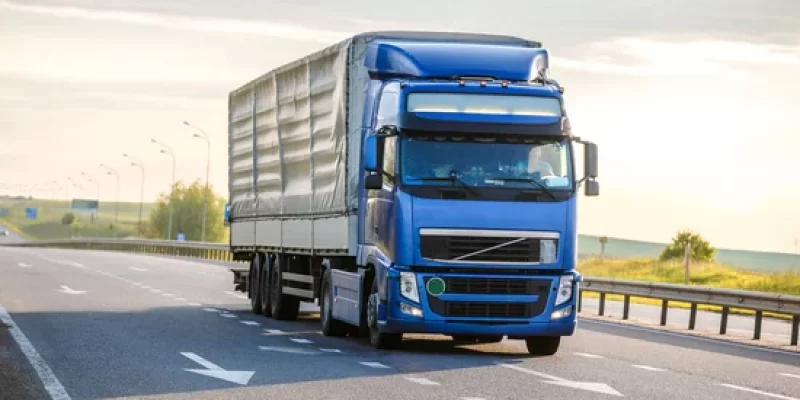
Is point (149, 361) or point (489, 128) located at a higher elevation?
point (489, 128)

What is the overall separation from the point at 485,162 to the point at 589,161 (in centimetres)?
120

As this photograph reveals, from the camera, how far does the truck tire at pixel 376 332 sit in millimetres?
18109

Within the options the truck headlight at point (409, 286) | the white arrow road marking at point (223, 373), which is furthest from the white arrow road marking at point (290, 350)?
the white arrow road marking at point (223, 373)

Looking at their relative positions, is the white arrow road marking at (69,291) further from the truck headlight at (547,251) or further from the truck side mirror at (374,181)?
the truck headlight at (547,251)

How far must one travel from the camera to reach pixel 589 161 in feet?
58.2

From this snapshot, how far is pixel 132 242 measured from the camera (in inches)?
3770

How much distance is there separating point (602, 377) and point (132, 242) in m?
82.6

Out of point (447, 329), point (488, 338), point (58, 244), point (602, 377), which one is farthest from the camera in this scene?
point (58, 244)

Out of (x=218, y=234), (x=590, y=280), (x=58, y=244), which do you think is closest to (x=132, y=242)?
(x=58, y=244)

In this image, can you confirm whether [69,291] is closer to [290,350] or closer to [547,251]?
[290,350]

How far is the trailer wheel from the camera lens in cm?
2600

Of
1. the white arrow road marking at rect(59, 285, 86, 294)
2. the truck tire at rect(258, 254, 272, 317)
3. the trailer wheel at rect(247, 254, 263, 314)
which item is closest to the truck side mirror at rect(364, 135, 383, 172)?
the truck tire at rect(258, 254, 272, 317)

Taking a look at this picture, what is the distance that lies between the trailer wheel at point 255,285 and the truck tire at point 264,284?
0.28ft

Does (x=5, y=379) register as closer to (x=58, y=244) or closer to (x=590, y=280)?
(x=590, y=280)
